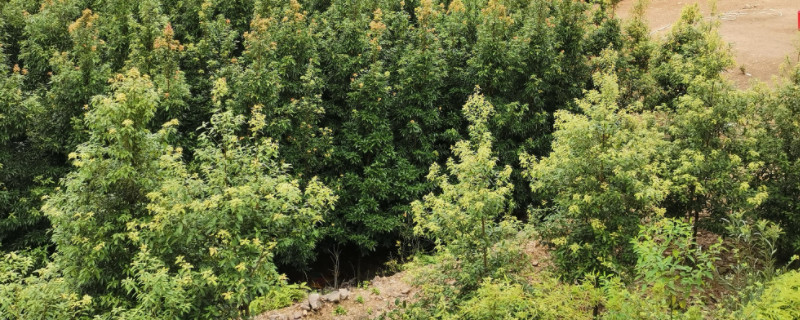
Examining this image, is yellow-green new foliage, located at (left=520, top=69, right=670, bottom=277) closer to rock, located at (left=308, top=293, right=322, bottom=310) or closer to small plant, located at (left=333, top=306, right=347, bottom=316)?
small plant, located at (left=333, top=306, right=347, bottom=316)

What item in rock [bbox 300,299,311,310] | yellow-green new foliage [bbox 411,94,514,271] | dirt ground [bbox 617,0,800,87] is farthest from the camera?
dirt ground [bbox 617,0,800,87]

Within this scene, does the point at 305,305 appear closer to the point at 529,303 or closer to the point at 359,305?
the point at 359,305

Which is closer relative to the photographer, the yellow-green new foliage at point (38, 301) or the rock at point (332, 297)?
the yellow-green new foliage at point (38, 301)

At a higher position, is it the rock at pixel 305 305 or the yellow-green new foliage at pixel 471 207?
the yellow-green new foliage at pixel 471 207

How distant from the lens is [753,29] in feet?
88.8

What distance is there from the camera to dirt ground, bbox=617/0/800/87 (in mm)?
23344

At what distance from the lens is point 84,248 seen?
7.95 meters

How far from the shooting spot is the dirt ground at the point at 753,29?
23344 mm

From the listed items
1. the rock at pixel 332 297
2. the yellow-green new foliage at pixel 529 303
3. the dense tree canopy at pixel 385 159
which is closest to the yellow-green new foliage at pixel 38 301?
the dense tree canopy at pixel 385 159

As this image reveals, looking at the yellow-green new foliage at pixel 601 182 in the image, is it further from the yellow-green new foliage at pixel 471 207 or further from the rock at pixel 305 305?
the rock at pixel 305 305

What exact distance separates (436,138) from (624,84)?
600cm

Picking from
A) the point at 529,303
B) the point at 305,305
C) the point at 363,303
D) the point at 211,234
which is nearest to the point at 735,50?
the point at 363,303

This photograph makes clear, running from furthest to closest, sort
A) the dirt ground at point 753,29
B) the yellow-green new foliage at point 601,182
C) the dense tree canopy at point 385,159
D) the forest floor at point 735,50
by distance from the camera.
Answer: the dirt ground at point 753,29
the forest floor at point 735,50
the yellow-green new foliage at point 601,182
the dense tree canopy at point 385,159

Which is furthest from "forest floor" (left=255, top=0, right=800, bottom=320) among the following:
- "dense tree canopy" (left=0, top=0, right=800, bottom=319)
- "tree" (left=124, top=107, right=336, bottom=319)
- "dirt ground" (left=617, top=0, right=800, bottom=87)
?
"tree" (left=124, top=107, right=336, bottom=319)
